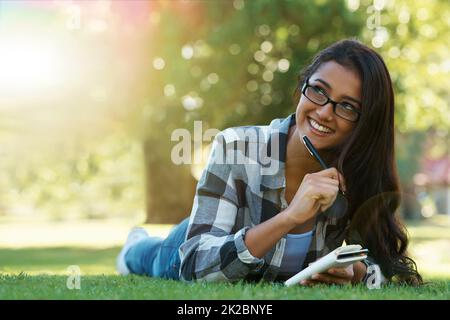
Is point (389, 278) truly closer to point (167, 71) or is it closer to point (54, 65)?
point (167, 71)

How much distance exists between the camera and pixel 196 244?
11.4ft

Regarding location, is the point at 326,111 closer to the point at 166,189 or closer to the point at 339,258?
the point at 339,258

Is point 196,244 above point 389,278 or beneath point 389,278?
above

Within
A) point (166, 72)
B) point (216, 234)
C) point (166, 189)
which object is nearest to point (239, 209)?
point (216, 234)

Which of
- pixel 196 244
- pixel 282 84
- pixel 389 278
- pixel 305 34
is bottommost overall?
pixel 389 278

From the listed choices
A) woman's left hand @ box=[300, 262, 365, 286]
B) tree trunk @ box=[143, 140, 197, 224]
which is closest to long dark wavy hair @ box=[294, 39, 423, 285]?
woman's left hand @ box=[300, 262, 365, 286]

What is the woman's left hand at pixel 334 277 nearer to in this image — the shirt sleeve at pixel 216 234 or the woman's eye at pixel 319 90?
the shirt sleeve at pixel 216 234

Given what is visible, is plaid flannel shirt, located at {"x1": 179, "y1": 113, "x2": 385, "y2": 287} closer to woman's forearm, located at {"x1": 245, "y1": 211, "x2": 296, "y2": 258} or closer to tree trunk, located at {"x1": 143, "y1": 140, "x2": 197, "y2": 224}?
woman's forearm, located at {"x1": 245, "y1": 211, "x2": 296, "y2": 258}

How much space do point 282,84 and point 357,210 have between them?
778cm

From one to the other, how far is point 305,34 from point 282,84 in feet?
2.71
